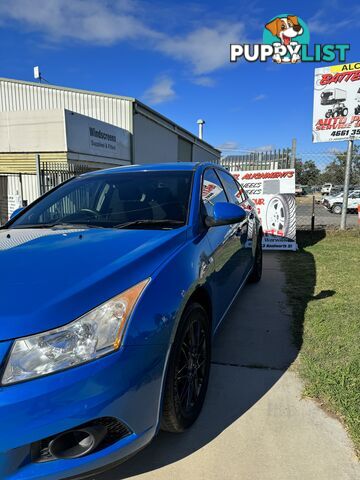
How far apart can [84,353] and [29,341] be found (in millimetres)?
220

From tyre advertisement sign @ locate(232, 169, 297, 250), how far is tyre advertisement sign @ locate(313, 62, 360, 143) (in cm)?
244

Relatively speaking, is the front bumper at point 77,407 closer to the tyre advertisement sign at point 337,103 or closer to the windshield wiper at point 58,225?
the windshield wiper at point 58,225

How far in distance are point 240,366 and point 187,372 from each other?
0.97 meters

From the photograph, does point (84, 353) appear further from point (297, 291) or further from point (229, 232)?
point (297, 291)

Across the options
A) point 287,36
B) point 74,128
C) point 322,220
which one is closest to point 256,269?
point 287,36

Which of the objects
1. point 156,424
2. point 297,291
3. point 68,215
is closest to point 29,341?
point 156,424

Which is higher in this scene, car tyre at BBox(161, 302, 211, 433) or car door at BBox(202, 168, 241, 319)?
car door at BBox(202, 168, 241, 319)

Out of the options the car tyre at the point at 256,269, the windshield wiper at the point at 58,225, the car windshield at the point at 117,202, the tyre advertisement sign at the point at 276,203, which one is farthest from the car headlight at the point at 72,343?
the tyre advertisement sign at the point at 276,203

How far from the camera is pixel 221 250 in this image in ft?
9.74

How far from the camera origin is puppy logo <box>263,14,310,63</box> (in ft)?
33.8

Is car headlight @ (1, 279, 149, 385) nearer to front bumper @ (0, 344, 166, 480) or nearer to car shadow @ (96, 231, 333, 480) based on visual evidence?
front bumper @ (0, 344, 166, 480)

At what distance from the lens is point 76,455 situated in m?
1.51

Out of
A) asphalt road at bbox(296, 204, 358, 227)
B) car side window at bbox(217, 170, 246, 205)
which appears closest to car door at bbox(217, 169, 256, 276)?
car side window at bbox(217, 170, 246, 205)

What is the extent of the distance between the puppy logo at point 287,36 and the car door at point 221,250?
859 centimetres
